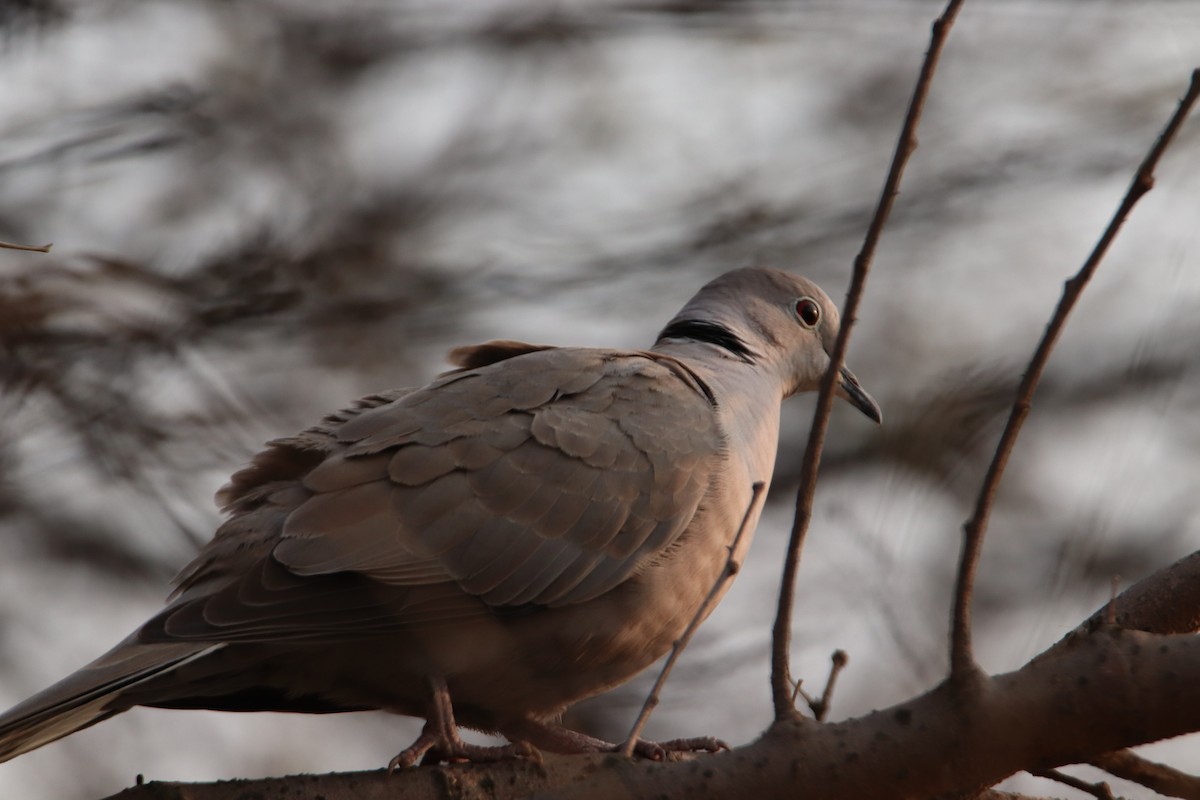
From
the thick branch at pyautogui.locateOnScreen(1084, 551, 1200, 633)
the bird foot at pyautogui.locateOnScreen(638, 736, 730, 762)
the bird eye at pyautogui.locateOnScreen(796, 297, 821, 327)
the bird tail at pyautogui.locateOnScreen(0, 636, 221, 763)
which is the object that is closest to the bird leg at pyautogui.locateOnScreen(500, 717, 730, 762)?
the bird foot at pyautogui.locateOnScreen(638, 736, 730, 762)

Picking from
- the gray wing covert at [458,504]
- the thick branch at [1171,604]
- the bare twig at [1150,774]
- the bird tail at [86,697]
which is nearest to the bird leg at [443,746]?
the gray wing covert at [458,504]

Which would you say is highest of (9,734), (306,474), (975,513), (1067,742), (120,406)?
(120,406)

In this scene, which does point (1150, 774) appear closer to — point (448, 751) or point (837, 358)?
point (837, 358)

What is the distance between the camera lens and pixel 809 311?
4836 millimetres

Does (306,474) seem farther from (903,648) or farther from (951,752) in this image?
(951,752)

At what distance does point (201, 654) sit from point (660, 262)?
3.63m

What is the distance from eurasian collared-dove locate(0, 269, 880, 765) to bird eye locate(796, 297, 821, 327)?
1.05 m

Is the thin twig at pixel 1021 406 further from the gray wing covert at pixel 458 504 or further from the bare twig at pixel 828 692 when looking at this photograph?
the gray wing covert at pixel 458 504

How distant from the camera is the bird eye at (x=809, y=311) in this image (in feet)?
15.8

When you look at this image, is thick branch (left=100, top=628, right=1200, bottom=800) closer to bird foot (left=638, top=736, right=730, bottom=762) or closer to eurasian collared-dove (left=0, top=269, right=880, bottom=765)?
eurasian collared-dove (left=0, top=269, right=880, bottom=765)

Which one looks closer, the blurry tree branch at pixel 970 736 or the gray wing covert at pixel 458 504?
the blurry tree branch at pixel 970 736

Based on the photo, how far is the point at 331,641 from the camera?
319cm

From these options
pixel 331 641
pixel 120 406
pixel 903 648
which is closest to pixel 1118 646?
pixel 903 648

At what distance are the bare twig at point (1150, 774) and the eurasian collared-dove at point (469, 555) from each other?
4.20 ft
